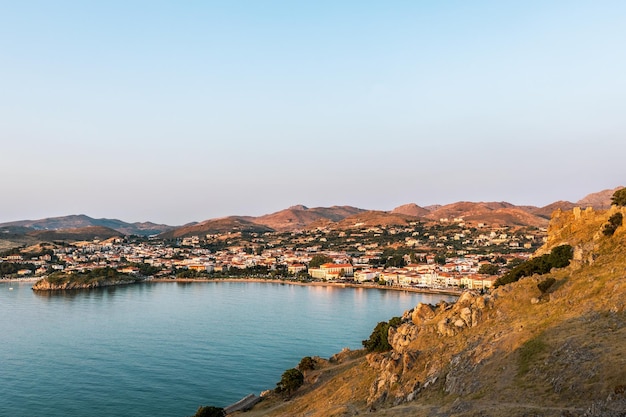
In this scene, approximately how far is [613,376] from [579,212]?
1630 inches

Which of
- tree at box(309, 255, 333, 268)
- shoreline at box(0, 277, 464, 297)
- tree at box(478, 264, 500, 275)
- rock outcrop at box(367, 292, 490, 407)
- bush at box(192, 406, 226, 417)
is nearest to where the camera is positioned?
rock outcrop at box(367, 292, 490, 407)

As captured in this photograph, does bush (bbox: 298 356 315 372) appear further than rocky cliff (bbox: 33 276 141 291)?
No

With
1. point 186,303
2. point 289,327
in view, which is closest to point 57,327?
point 186,303

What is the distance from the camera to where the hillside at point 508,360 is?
725 inches

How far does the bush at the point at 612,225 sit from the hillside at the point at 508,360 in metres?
0.52

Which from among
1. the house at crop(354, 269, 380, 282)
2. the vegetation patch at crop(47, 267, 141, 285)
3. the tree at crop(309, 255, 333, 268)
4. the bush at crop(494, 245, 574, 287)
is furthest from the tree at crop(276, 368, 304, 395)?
the tree at crop(309, 255, 333, 268)

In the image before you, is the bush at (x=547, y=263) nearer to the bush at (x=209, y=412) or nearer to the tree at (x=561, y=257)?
the tree at (x=561, y=257)

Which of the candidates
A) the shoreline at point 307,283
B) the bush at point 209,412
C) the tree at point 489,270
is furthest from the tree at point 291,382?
the tree at point 489,270

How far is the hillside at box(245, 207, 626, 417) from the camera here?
1841cm

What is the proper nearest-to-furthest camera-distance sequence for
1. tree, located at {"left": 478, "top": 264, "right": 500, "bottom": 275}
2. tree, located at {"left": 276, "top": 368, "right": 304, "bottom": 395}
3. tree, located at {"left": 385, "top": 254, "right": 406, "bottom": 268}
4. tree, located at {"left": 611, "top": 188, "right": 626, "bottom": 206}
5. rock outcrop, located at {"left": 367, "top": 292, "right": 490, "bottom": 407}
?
1. rock outcrop, located at {"left": 367, "top": 292, "right": 490, "bottom": 407}
2. tree, located at {"left": 276, "top": 368, "right": 304, "bottom": 395}
3. tree, located at {"left": 611, "top": 188, "right": 626, "bottom": 206}
4. tree, located at {"left": 478, "top": 264, "right": 500, "bottom": 275}
5. tree, located at {"left": 385, "top": 254, "right": 406, "bottom": 268}

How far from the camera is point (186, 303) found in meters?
105

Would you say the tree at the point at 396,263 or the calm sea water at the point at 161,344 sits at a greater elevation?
the tree at the point at 396,263

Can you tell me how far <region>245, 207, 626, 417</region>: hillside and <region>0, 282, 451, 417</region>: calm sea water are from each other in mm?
12819

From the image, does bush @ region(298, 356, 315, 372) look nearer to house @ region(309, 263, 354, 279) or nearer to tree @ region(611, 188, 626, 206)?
tree @ region(611, 188, 626, 206)
